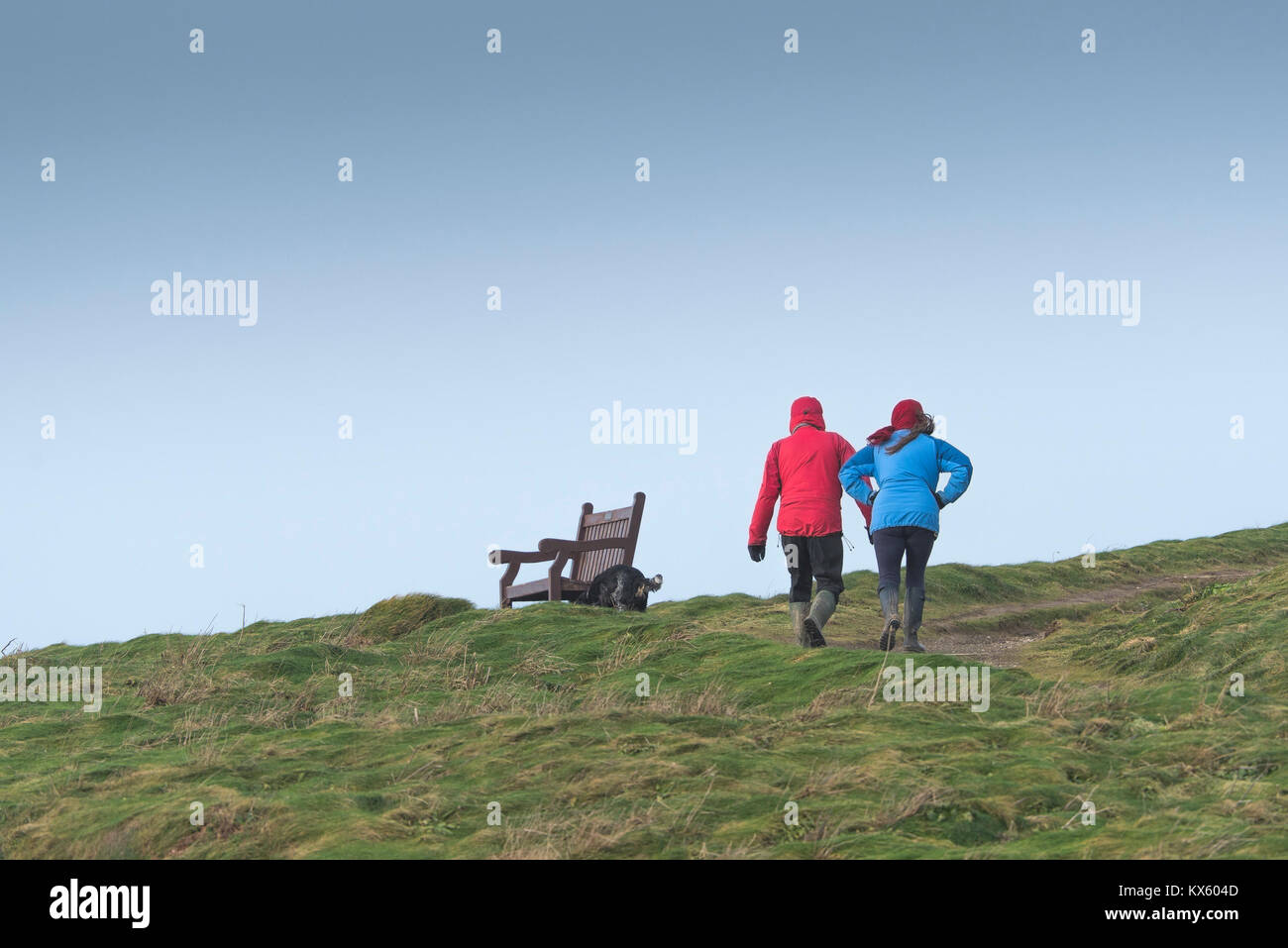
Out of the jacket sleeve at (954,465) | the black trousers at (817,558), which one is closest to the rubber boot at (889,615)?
the black trousers at (817,558)

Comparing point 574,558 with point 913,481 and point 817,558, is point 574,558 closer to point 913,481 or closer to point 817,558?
point 817,558

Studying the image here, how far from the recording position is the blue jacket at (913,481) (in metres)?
10.3

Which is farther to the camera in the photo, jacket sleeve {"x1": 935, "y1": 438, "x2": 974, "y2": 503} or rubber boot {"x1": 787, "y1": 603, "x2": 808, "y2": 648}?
rubber boot {"x1": 787, "y1": 603, "x2": 808, "y2": 648}

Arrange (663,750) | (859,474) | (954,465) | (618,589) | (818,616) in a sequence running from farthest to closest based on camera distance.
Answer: (618,589) < (818,616) < (859,474) < (954,465) < (663,750)

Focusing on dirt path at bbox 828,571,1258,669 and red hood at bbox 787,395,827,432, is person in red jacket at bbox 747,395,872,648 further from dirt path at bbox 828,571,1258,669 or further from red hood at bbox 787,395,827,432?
dirt path at bbox 828,571,1258,669

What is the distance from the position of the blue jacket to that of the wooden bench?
4.53 m

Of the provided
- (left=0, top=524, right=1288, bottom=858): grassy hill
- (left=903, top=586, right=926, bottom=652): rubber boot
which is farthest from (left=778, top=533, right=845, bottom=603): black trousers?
(left=0, top=524, right=1288, bottom=858): grassy hill

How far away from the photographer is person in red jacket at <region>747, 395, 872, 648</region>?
35.3 feet

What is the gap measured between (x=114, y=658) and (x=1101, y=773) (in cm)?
1235

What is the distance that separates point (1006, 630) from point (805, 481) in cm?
515

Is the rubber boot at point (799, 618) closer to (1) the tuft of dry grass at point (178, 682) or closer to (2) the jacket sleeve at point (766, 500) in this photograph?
(2) the jacket sleeve at point (766, 500)

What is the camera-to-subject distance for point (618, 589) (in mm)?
14312

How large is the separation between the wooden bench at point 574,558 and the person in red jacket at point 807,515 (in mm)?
3762

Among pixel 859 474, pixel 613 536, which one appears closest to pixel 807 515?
pixel 859 474
